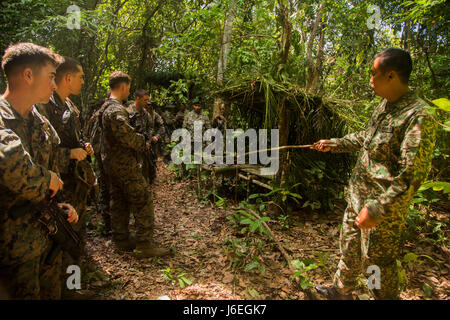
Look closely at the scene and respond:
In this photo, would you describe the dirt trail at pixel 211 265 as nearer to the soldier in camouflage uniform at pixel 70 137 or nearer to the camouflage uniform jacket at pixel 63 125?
the soldier in camouflage uniform at pixel 70 137

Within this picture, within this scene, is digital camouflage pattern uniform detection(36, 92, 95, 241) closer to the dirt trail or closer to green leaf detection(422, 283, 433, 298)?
the dirt trail

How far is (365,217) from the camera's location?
1951mm

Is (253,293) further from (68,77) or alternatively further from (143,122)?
(143,122)

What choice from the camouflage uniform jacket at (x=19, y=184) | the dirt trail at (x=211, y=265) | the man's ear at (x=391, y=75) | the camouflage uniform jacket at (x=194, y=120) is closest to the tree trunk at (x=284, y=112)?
the dirt trail at (x=211, y=265)

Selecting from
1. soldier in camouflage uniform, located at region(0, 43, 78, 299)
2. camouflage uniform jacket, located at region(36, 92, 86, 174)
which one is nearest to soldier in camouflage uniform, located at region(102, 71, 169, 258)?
camouflage uniform jacket, located at region(36, 92, 86, 174)

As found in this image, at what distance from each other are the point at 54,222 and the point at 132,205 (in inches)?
60.8

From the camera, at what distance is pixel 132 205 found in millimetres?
3414

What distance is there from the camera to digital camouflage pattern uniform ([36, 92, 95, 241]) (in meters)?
2.56

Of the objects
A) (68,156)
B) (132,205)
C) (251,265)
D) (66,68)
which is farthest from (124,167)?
(251,265)

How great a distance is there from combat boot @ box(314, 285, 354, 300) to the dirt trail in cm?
31

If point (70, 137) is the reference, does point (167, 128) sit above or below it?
above
